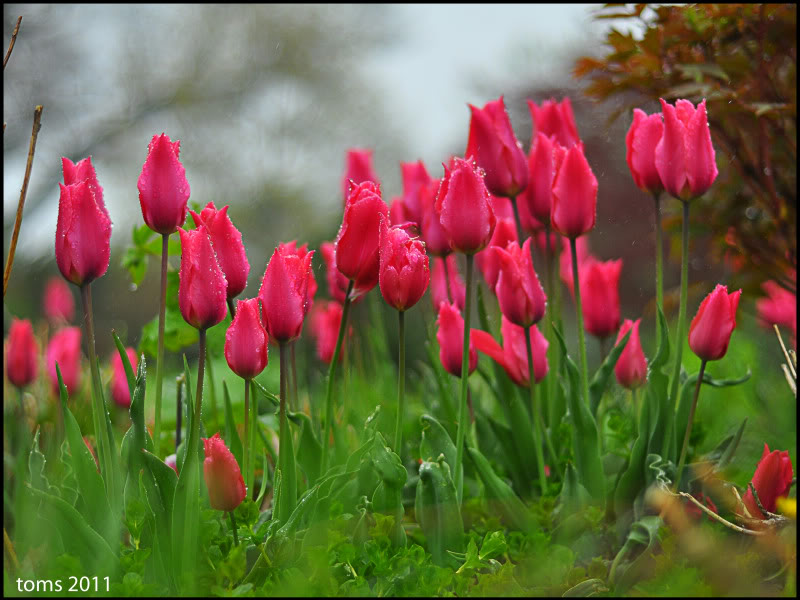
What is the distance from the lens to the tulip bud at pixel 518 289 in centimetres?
127

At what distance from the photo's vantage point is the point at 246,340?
1040 millimetres

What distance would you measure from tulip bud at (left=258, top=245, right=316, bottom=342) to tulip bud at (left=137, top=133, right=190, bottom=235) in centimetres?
17

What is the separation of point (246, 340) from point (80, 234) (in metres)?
0.26

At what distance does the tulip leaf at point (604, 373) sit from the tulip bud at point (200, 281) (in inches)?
31.0

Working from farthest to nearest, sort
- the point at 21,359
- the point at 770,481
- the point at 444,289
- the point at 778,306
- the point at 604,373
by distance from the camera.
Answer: the point at 778,306
the point at 21,359
the point at 444,289
the point at 604,373
the point at 770,481

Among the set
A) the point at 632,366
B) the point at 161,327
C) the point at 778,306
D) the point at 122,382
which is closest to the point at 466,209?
the point at 161,327

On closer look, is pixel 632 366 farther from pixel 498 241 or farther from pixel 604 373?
pixel 498 241

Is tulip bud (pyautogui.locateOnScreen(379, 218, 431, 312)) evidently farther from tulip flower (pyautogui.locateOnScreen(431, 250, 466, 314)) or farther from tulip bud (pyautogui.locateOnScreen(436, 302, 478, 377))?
tulip flower (pyautogui.locateOnScreen(431, 250, 466, 314))

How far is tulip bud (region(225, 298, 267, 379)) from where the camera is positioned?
1033 mm

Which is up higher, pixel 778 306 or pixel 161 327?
pixel 161 327

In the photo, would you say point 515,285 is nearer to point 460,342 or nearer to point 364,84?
point 460,342

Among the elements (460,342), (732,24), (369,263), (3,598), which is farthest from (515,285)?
(732,24)

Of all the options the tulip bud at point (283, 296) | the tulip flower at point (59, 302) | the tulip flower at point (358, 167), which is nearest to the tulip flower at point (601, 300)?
the tulip flower at point (358, 167)

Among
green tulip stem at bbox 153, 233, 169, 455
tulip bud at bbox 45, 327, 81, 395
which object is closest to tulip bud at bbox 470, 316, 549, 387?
green tulip stem at bbox 153, 233, 169, 455
